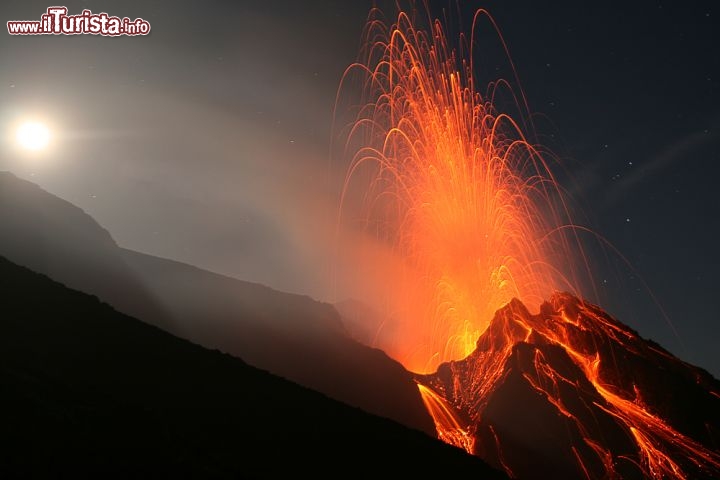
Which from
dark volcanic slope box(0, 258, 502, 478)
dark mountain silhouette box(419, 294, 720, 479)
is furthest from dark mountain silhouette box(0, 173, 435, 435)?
dark volcanic slope box(0, 258, 502, 478)

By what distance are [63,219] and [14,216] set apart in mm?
9471

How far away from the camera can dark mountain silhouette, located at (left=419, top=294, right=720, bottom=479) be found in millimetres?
65875

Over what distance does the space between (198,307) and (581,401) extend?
63.0m

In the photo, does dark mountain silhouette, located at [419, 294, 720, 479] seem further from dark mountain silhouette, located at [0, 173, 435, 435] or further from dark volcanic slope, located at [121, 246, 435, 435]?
dark mountain silhouette, located at [0, 173, 435, 435]

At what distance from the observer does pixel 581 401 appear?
76562 millimetres

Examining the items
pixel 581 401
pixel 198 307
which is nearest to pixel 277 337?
pixel 198 307

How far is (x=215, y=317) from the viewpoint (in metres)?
65.8

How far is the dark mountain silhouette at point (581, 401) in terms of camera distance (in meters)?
65.9

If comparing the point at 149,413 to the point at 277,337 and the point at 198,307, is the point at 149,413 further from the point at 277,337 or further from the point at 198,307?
the point at 198,307

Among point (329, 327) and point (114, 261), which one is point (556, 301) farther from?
point (114, 261)

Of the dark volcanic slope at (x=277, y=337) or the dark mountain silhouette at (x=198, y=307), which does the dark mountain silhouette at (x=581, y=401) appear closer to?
the dark volcanic slope at (x=277, y=337)

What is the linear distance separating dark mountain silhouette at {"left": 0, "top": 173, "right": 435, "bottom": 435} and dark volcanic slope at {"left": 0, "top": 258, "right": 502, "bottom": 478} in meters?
28.4

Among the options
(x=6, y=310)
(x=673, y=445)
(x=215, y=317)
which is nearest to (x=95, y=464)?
(x=6, y=310)

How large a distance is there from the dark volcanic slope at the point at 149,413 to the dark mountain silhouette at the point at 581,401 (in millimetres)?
44835
